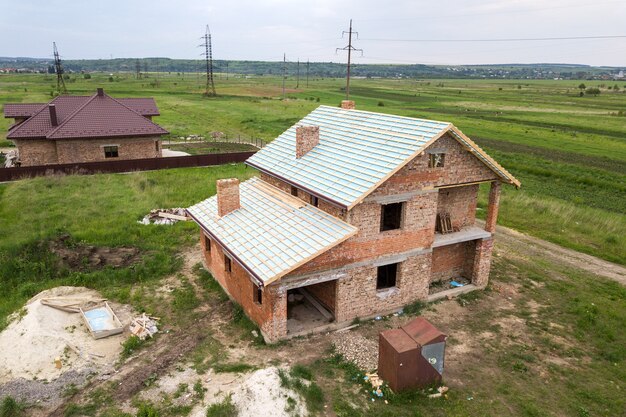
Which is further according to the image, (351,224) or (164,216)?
(164,216)

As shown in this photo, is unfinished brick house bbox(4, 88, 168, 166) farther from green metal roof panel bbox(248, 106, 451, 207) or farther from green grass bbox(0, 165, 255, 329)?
green metal roof panel bbox(248, 106, 451, 207)

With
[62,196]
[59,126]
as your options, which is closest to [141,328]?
[62,196]

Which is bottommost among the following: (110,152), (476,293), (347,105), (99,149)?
(476,293)

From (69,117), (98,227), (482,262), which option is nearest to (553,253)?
(482,262)

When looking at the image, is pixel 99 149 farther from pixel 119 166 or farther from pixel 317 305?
pixel 317 305

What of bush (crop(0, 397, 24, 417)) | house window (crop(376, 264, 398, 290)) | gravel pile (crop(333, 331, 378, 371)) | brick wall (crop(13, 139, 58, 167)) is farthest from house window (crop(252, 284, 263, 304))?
brick wall (crop(13, 139, 58, 167))

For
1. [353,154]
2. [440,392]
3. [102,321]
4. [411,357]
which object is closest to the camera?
[411,357]
